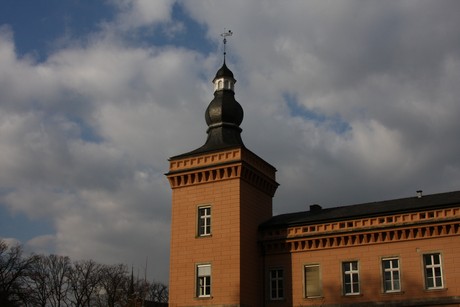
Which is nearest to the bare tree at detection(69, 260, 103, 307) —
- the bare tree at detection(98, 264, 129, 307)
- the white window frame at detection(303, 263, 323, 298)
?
the bare tree at detection(98, 264, 129, 307)

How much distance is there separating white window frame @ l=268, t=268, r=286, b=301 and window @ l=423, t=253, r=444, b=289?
25.4 ft

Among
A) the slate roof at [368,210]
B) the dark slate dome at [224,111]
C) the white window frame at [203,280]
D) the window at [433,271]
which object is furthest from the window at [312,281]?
the dark slate dome at [224,111]

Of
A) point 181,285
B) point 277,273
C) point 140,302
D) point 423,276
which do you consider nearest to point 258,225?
point 277,273

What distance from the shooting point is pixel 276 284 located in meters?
33.2

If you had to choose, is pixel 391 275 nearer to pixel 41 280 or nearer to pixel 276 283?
pixel 276 283

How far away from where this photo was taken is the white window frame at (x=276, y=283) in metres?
32.9

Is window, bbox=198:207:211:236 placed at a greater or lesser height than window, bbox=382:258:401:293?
greater

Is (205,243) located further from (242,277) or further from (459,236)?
(459,236)

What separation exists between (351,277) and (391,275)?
83.2 inches

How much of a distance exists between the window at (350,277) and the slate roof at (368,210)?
2.44 m

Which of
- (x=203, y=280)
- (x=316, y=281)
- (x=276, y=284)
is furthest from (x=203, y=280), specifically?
(x=316, y=281)

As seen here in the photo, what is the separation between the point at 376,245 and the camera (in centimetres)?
3091

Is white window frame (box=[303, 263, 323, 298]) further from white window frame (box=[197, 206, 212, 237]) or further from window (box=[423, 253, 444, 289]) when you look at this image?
white window frame (box=[197, 206, 212, 237])

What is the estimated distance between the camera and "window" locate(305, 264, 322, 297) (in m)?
31.8
